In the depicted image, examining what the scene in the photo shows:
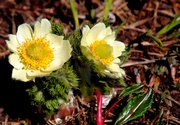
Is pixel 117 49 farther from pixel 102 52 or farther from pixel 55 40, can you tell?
pixel 55 40

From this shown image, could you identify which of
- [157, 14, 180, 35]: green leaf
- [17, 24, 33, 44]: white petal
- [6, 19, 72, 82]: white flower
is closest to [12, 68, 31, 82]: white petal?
[6, 19, 72, 82]: white flower

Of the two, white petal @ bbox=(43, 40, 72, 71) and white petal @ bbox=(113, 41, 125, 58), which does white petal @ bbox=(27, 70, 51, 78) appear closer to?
white petal @ bbox=(43, 40, 72, 71)

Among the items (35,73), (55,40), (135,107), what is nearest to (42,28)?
(55,40)

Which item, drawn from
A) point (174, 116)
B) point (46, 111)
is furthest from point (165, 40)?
point (46, 111)

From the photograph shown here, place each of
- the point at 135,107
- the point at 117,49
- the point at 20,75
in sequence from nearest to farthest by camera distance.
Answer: the point at 20,75 → the point at 117,49 → the point at 135,107

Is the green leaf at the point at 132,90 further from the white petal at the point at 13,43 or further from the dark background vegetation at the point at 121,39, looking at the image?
the white petal at the point at 13,43
